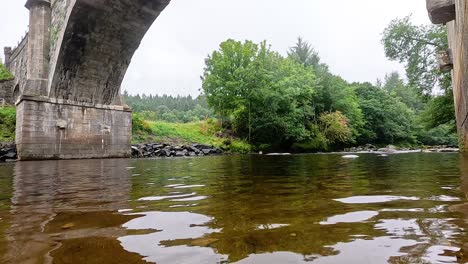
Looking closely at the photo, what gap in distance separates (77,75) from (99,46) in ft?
6.35

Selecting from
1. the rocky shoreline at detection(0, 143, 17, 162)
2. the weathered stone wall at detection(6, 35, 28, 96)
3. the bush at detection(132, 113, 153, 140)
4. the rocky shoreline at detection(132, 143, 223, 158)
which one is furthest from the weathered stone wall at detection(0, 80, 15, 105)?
the rocky shoreline at detection(132, 143, 223, 158)

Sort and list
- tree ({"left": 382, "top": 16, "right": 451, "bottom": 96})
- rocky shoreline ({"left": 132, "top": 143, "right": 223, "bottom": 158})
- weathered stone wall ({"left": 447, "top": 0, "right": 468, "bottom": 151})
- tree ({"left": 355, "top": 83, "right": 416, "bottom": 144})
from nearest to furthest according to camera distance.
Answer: weathered stone wall ({"left": 447, "top": 0, "right": 468, "bottom": 151})
rocky shoreline ({"left": 132, "top": 143, "right": 223, "bottom": 158})
tree ({"left": 382, "top": 16, "right": 451, "bottom": 96})
tree ({"left": 355, "top": 83, "right": 416, "bottom": 144})

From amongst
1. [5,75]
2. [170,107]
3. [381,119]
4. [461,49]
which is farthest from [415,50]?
[170,107]

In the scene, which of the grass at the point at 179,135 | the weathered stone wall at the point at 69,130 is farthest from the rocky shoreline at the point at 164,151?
the grass at the point at 179,135

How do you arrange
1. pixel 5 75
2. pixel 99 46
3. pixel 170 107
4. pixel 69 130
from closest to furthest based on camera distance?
pixel 99 46, pixel 69 130, pixel 5 75, pixel 170 107

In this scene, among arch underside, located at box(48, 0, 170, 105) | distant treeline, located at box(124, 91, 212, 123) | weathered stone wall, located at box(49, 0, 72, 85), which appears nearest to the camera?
arch underside, located at box(48, 0, 170, 105)

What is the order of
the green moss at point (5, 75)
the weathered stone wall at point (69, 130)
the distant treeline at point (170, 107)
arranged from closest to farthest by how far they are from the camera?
the weathered stone wall at point (69, 130) → the green moss at point (5, 75) → the distant treeline at point (170, 107)

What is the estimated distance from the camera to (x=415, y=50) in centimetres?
2156

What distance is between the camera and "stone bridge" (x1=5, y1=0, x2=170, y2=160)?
1395 centimetres

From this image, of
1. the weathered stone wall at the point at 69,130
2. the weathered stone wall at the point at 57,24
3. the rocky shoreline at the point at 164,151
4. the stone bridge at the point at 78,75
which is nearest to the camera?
the weathered stone wall at the point at 57,24

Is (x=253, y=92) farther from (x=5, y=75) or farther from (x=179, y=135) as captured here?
(x=5, y=75)

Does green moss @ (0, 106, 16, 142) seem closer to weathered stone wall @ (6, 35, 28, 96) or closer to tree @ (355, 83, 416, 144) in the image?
weathered stone wall @ (6, 35, 28, 96)

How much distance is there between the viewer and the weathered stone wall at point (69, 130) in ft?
47.0

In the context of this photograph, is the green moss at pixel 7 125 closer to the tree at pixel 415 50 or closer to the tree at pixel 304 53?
the tree at pixel 415 50
